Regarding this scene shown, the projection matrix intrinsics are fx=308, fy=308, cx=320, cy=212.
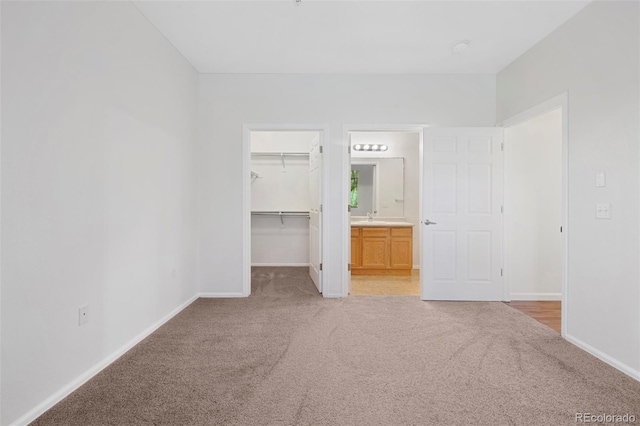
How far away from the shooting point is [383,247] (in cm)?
509

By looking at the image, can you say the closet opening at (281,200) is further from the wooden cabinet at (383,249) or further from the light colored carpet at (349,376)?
the light colored carpet at (349,376)

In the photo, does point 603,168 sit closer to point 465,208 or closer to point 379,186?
point 465,208

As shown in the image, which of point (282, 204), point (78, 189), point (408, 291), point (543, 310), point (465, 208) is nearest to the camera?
point (78, 189)

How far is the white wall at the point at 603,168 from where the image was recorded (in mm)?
2105

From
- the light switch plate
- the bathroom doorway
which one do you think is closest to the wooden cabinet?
the bathroom doorway

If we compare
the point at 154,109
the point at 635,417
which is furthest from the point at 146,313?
the point at 635,417

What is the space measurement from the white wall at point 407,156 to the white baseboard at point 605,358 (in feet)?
9.89

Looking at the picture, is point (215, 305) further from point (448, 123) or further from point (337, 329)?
point (448, 123)

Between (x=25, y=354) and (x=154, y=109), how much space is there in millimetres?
2076

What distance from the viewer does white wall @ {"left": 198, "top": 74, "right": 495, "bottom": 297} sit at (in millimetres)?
3822

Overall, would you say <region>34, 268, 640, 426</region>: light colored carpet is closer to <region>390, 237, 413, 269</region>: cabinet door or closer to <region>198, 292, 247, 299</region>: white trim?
<region>198, 292, 247, 299</region>: white trim

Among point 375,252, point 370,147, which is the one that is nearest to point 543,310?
point 375,252

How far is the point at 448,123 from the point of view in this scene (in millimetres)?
3828

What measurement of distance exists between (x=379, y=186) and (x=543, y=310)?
3026 millimetres
